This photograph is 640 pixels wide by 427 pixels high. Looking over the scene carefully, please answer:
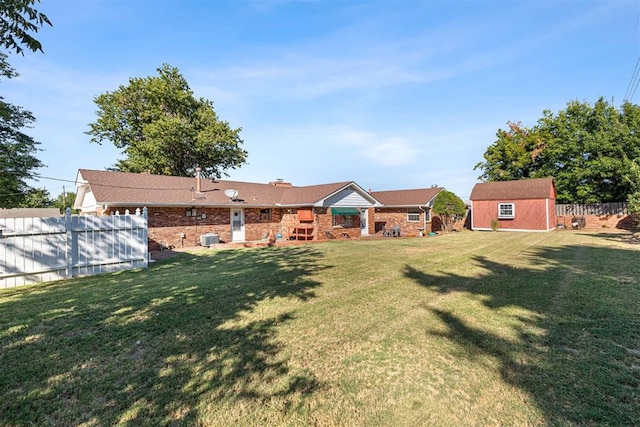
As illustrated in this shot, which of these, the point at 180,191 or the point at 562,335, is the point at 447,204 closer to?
the point at 180,191

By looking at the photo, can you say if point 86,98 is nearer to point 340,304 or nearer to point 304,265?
point 304,265

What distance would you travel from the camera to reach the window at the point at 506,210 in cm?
2509

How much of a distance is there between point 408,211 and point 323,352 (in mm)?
23099

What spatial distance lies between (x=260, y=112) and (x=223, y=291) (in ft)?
49.1

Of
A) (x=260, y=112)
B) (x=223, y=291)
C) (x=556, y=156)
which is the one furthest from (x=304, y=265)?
(x=556, y=156)

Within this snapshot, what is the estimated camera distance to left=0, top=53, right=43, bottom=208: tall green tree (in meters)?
18.2

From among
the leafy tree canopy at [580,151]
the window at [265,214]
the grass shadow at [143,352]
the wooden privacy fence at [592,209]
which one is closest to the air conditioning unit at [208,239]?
the window at [265,214]

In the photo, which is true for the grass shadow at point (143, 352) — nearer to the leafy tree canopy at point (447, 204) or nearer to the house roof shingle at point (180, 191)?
the house roof shingle at point (180, 191)

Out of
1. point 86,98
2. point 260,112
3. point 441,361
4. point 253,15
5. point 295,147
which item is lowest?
point 441,361

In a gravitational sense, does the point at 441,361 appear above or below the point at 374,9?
below

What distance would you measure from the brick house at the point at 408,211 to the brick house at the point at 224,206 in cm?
348

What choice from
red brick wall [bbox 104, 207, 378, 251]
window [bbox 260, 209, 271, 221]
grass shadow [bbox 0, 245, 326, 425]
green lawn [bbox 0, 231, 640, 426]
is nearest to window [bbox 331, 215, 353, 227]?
red brick wall [bbox 104, 207, 378, 251]

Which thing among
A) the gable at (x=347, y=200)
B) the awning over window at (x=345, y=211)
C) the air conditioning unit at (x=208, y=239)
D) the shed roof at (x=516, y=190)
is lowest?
the air conditioning unit at (x=208, y=239)

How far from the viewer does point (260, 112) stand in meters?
18.9
